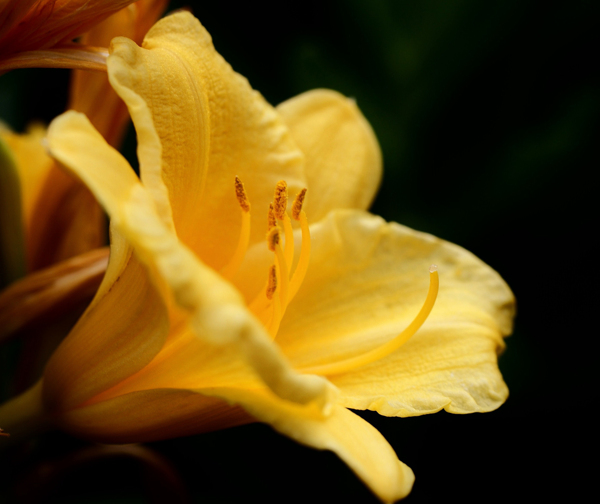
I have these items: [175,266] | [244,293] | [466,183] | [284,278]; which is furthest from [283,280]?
[466,183]

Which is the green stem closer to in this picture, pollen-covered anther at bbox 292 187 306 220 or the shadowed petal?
the shadowed petal

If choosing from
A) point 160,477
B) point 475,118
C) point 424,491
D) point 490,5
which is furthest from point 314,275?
point 490,5

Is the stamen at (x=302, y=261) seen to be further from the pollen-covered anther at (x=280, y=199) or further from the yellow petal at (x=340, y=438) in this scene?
the yellow petal at (x=340, y=438)

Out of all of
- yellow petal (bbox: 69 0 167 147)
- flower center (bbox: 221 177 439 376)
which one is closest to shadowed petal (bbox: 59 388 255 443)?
flower center (bbox: 221 177 439 376)

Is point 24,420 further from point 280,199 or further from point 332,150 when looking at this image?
point 332,150

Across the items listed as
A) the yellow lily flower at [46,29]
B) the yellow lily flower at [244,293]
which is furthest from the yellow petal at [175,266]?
the yellow lily flower at [46,29]

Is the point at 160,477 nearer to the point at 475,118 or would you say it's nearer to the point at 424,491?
the point at 424,491

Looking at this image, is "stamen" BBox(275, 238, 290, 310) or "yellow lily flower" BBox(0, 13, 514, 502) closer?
"yellow lily flower" BBox(0, 13, 514, 502)
